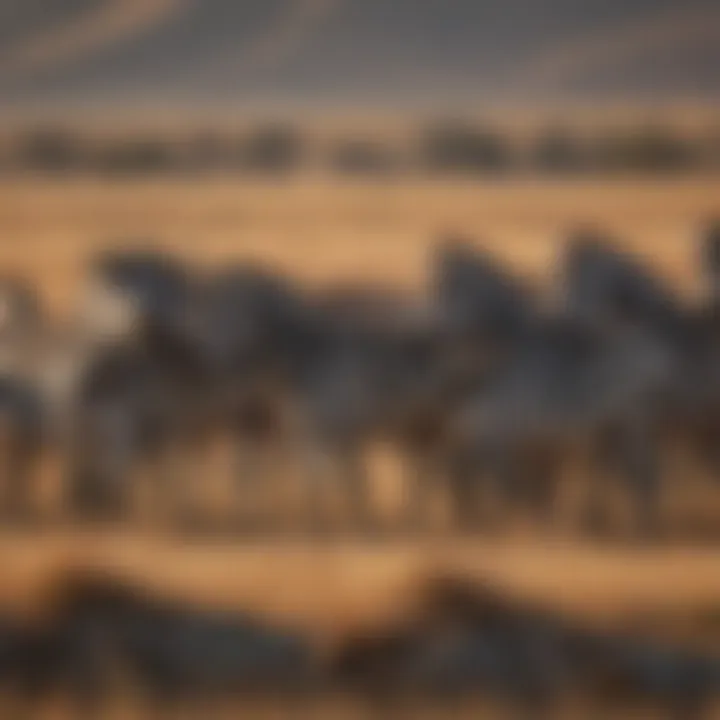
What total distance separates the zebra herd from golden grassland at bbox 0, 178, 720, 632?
0.02 m

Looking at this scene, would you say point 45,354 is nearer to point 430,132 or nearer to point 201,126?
point 201,126

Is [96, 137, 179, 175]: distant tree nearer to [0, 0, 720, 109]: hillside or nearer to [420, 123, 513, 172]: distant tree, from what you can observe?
[0, 0, 720, 109]: hillside

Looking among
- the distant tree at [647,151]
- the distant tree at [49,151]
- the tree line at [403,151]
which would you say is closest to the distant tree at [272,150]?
the tree line at [403,151]

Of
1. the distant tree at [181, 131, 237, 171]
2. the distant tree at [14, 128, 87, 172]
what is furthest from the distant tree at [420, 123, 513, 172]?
the distant tree at [14, 128, 87, 172]

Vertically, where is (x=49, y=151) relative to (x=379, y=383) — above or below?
above

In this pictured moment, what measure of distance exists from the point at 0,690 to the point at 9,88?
44 cm

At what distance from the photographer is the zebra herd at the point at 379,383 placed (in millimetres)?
782

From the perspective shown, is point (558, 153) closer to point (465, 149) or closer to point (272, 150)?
point (465, 149)

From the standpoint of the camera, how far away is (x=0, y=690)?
750mm

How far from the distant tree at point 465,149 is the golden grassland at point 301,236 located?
1cm

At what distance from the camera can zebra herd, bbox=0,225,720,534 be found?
782mm

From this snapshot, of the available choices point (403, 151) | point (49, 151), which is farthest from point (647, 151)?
point (49, 151)

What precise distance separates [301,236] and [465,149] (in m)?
0.14

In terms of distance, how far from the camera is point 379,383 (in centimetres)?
79
